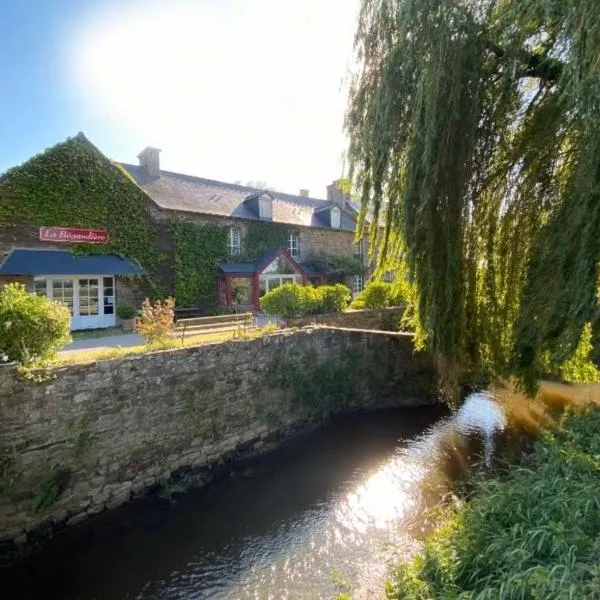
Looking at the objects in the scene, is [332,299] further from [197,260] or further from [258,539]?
[197,260]

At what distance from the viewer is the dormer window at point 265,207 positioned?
22203 mm

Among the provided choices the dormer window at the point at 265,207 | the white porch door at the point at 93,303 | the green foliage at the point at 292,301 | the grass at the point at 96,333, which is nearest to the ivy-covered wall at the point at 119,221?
the dormer window at the point at 265,207

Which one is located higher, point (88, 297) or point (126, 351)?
point (88, 297)

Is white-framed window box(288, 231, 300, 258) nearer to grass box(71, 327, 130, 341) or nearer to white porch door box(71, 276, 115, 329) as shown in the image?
white porch door box(71, 276, 115, 329)

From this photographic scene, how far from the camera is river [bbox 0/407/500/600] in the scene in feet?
15.8

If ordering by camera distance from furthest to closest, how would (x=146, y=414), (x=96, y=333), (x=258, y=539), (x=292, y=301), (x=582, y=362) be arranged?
1. (x=96, y=333)
2. (x=292, y=301)
3. (x=582, y=362)
4. (x=146, y=414)
5. (x=258, y=539)

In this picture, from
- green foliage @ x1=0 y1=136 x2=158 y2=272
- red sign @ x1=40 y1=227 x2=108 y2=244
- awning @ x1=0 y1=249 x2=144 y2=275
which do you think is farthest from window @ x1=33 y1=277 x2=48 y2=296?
green foliage @ x1=0 y1=136 x2=158 y2=272

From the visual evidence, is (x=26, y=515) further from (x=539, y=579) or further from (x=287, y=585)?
(x=539, y=579)

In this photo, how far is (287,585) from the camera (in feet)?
15.6

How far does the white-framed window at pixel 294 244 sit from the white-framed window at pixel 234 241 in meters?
3.34

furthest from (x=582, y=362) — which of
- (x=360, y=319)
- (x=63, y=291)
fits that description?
(x=63, y=291)

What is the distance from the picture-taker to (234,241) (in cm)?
2102

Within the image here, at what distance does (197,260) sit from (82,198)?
539 cm

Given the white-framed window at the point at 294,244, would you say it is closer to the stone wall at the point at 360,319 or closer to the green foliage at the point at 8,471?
the stone wall at the point at 360,319
